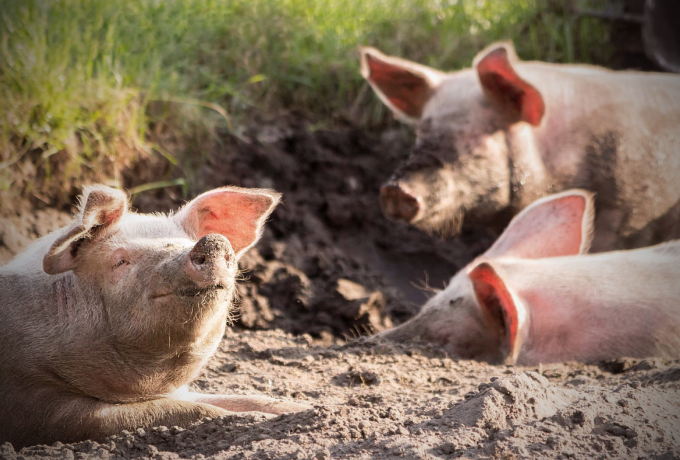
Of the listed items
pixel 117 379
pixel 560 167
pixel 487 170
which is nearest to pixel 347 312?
pixel 487 170

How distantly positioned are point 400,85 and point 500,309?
1966 mm

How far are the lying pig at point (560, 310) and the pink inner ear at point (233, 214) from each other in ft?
3.07

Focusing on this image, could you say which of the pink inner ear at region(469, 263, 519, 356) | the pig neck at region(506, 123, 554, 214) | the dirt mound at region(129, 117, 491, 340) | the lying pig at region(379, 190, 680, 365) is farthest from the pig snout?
the pink inner ear at region(469, 263, 519, 356)

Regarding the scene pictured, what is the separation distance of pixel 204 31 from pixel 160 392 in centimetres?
343

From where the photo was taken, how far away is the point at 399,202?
4453mm

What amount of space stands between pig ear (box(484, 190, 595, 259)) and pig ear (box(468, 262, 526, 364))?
459 millimetres

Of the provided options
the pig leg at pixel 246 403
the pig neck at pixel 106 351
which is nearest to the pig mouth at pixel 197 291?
the pig neck at pixel 106 351

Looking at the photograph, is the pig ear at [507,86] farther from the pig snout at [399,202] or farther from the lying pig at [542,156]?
the pig snout at [399,202]

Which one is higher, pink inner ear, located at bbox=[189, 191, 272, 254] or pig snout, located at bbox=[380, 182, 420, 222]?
pink inner ear, located at bbox=[189, 191, 272, 254]

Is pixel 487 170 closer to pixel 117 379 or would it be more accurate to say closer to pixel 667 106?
pixel 667 106

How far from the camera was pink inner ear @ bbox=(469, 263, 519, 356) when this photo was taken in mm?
3195

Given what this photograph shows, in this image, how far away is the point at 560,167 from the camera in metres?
4.53

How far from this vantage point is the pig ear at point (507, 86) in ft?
14.2

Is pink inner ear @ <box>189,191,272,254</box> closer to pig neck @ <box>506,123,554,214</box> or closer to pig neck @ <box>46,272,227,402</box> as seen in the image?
pig neck @ <box>46,272,227,402</box>
